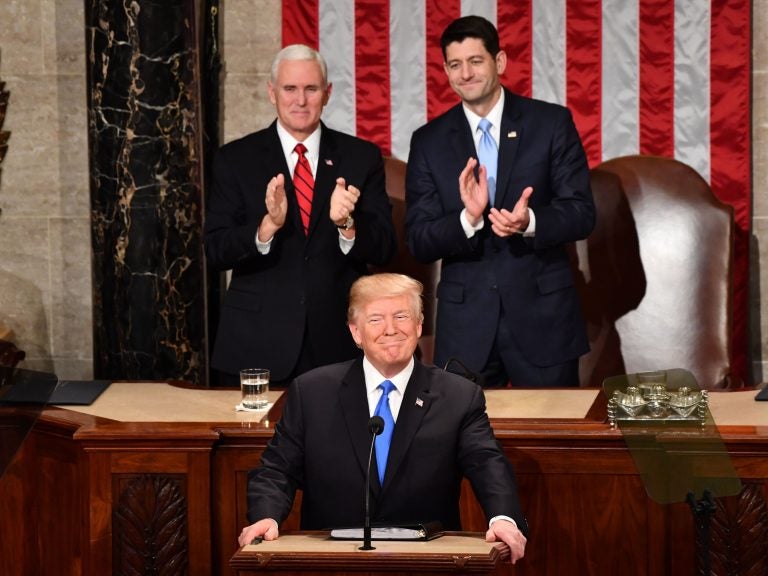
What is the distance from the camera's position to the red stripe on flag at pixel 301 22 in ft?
22.9

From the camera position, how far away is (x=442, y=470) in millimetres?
3930

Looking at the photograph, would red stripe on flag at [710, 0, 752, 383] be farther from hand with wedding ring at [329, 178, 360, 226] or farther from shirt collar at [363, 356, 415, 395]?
shirt collar at [363, 356, 415, 395]

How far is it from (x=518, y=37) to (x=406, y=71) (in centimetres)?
57

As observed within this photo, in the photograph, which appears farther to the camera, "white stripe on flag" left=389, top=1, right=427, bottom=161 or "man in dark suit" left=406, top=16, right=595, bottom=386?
"white stripe on flag" left=389, top=1, right=427, bottom=161

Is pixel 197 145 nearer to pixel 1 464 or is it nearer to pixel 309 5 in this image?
pixel 309 5

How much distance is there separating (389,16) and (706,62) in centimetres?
153

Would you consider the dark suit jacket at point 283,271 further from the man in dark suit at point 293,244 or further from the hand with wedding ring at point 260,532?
the hand with wedding ring at point 260,532

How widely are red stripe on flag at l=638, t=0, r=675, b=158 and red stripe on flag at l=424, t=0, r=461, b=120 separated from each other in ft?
2.94

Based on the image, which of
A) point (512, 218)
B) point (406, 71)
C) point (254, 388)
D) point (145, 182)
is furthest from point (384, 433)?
point (406, 71)

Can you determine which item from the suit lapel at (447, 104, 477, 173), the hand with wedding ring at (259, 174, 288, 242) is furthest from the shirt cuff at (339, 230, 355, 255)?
the suit lapel at (447, 104, 477, 173)

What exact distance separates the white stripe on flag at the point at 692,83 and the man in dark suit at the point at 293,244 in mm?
1997

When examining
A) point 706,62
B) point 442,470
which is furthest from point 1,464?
point 706,62

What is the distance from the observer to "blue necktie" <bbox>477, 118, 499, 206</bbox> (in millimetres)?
5416

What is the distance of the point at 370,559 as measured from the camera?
3287 mm
